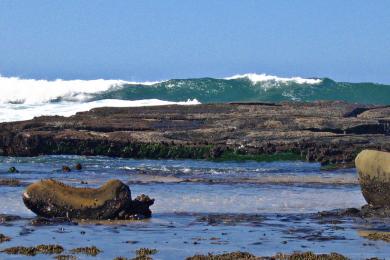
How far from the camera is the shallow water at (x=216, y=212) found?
19.9 metres

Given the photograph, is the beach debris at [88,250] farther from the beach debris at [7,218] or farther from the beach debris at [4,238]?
the beach debris at [7,218]

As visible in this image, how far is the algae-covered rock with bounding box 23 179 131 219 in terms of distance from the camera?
2381 cm

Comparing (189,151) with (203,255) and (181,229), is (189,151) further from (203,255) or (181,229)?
(203,255)

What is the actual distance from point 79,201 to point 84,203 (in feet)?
0.45

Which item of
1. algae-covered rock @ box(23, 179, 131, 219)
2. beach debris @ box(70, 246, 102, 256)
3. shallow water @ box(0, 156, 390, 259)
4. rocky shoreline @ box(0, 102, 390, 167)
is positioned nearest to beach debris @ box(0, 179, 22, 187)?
shallow water @ box(0, 156, 390, 259)

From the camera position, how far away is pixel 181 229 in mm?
22359

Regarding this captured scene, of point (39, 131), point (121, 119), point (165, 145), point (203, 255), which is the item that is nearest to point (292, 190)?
point (203, 255)

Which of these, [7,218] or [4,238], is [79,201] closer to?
[7,218]

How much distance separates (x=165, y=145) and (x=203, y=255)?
32808 mm

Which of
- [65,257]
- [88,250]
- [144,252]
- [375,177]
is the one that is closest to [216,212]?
[375,177]

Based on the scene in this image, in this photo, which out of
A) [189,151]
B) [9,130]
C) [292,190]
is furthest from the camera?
[9,130]

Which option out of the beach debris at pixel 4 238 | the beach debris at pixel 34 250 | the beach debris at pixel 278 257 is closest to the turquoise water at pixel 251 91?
the beach debris at pixel 4 238

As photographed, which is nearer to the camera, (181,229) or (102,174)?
(181,229)

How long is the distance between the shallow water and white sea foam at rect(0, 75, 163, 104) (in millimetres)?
54013
